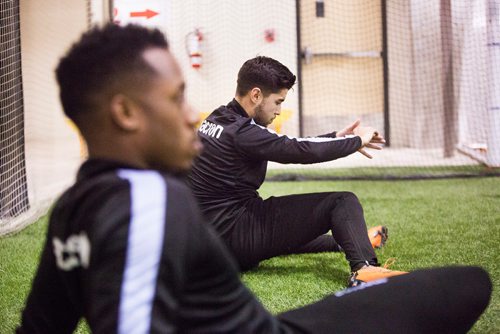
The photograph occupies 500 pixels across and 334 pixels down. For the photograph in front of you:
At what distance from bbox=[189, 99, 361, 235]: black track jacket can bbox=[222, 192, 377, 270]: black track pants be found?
0.20 ft

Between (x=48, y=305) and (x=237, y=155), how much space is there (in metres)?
1.41

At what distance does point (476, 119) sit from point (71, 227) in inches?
246

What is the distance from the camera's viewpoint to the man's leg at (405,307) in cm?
104

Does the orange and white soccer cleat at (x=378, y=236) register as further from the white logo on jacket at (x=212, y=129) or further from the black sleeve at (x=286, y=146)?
the white logo on jacket at (x=212, y=129)

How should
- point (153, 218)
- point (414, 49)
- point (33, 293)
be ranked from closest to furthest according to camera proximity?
point (153, 218), point (33, 293), point (414, 49)

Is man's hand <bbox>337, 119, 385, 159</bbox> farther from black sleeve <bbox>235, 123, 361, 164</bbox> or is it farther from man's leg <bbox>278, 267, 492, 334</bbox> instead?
man's leg <bbox>278, 267, 492, 334</bbox>

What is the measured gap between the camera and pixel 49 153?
8.15 metres

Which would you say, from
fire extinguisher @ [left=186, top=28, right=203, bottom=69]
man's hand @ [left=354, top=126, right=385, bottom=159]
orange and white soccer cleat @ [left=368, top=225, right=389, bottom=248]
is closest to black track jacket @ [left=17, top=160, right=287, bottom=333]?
man's hand @ [left=354, top=126, right=385, bottom=159]

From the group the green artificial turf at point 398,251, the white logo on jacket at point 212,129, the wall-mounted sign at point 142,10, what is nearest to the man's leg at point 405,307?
the green artificial turf at point 398,251

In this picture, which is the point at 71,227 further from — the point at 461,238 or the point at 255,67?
the point at 461,238

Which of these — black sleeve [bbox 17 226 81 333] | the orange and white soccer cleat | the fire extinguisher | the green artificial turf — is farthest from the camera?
the fire extinguisher

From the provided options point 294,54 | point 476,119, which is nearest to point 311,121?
point 294,54

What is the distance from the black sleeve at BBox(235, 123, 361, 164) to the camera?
224cm

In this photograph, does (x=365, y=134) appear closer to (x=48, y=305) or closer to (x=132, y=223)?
(x=48, y=305)
